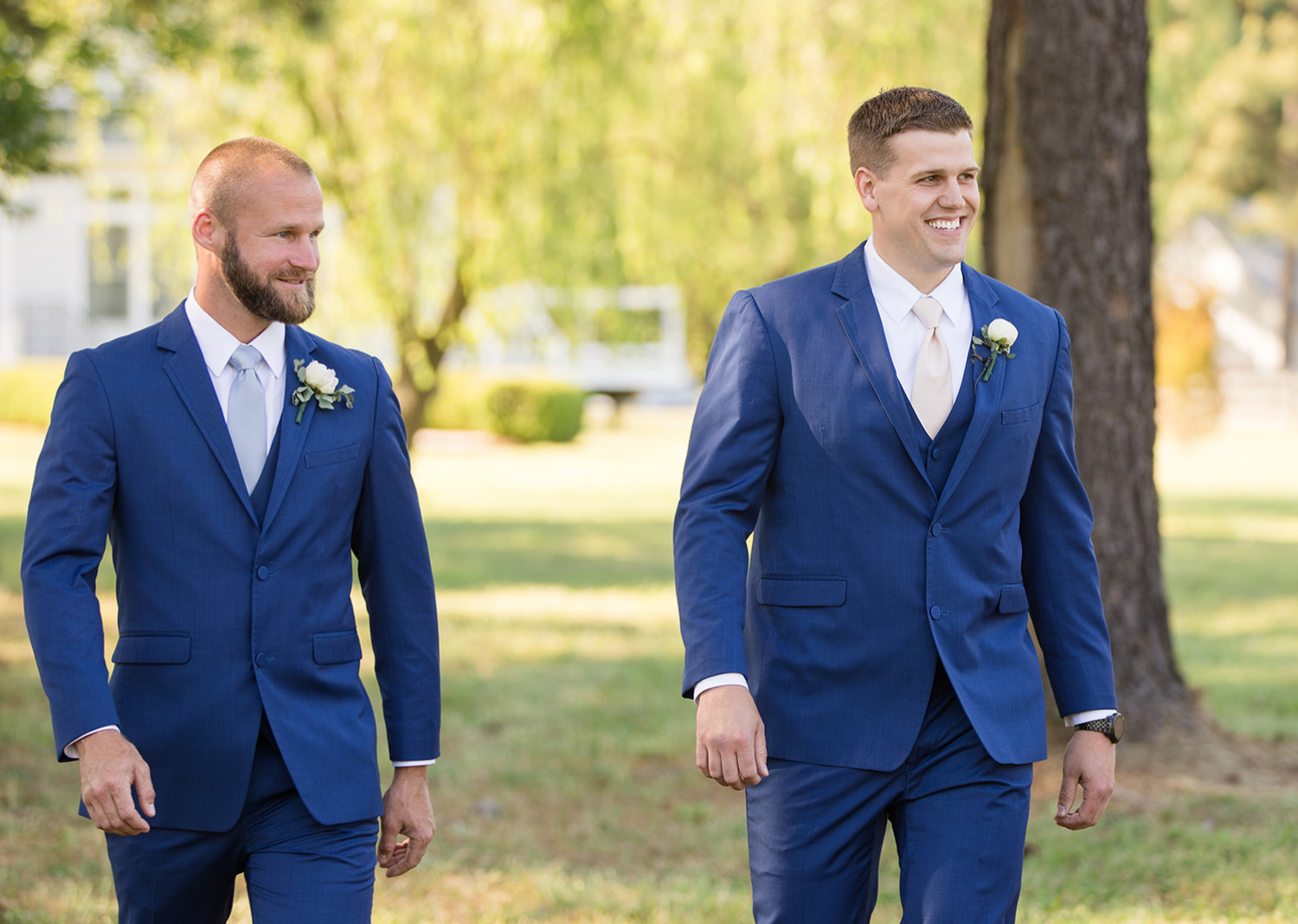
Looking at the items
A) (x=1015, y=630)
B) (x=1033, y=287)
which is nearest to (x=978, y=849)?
(x=1015, y=630)

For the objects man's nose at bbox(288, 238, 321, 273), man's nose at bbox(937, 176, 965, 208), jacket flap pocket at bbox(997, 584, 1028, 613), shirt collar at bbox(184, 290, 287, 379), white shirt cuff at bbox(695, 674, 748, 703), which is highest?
man's nose at bbox(937, 176, 965, 208)

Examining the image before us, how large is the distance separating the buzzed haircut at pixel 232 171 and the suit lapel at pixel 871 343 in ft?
3.66

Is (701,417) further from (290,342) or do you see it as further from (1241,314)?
(1241,314)

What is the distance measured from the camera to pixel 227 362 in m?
3.00

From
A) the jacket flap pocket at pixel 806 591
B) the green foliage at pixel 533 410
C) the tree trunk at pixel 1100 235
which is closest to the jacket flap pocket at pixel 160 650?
the jacket flap pocket at pixel 806 591

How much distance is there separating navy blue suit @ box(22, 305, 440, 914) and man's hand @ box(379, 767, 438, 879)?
69 millimetres

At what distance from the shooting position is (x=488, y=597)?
12.1 meters

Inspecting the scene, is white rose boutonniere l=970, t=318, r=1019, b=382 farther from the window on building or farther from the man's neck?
the window on building

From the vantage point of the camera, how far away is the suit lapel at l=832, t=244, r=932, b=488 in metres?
2.93

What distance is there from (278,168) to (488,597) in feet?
30.8

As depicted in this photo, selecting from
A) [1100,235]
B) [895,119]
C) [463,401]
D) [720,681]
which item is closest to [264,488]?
[720,681]

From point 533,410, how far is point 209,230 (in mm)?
26758

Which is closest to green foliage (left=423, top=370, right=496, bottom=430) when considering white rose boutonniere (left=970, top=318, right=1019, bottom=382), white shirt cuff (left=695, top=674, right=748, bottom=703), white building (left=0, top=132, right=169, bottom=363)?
white building (left=0, top=132, right=169, bottom=363)

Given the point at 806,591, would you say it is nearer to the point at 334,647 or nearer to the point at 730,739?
the point at 730,739
